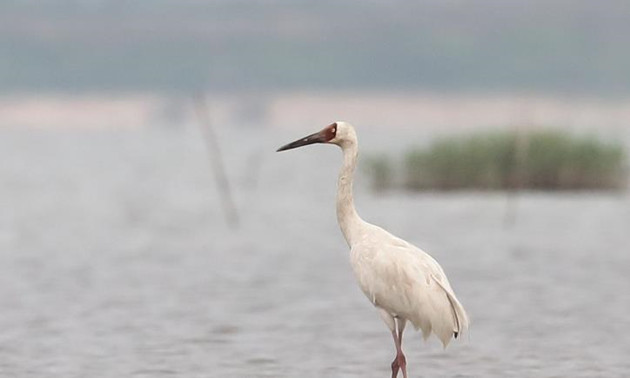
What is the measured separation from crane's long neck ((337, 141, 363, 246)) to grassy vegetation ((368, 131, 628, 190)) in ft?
52.2

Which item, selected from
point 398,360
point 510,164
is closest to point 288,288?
point 398,360

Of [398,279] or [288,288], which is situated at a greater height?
[398,279]

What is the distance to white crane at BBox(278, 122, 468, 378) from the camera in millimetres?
10164

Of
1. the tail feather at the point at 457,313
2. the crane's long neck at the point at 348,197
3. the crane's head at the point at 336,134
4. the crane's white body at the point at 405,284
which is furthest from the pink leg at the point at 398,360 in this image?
the crane's head at the point at 336,134

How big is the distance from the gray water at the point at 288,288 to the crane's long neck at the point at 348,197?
63.2 inches

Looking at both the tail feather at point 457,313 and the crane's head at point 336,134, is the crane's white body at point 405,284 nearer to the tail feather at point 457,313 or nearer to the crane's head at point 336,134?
the tail feather at point 457,313

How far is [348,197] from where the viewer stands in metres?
10.7

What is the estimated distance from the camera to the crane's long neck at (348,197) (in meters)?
10.6

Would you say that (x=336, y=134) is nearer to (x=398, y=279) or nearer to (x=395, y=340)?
(x=398, y=279)

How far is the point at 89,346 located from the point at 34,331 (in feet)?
3.86

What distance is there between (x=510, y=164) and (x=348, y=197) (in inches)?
679

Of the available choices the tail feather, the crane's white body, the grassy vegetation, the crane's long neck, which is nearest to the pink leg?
the crane's white body

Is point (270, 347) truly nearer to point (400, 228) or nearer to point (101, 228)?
point (400, 228)

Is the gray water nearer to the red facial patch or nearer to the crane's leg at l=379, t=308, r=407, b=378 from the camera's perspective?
the crane's leg at l=379, t=308, r=407, b=378
